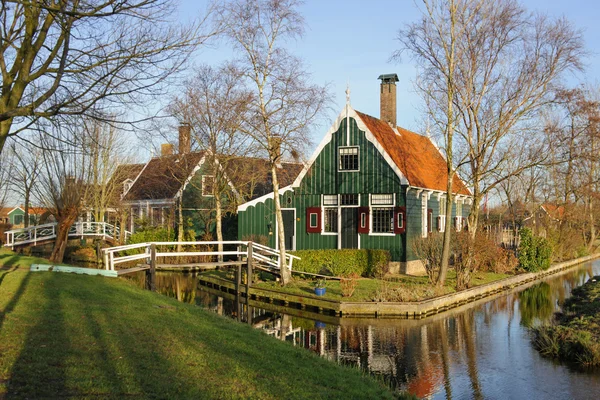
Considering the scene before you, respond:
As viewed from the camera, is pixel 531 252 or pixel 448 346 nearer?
pixel 448 346

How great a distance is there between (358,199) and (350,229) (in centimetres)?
134

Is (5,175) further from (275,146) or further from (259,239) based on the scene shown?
(275,146)

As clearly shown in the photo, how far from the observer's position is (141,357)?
740 cm

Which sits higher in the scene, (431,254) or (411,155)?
(411,155)

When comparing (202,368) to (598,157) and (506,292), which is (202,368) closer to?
(506,292)

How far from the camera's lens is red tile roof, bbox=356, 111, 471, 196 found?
A: 2502cm

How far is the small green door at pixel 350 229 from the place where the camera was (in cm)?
2473

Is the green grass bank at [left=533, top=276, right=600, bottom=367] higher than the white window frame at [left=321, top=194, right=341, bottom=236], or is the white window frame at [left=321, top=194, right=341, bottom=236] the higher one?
the white window frame at [left=321, top=194, right=341, bottom=236]

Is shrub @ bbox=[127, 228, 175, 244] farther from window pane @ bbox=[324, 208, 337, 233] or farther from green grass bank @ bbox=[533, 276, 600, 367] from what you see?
green grass bank @ bbox=[533, 276, 600, 367]

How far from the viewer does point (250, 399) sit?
627 centimetres

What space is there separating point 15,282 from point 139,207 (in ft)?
83.5

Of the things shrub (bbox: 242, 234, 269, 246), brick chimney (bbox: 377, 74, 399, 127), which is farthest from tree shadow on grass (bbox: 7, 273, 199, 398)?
brick chimney (bbox: 377, 74, 399, 127)

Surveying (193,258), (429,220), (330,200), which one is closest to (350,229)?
(330,200)

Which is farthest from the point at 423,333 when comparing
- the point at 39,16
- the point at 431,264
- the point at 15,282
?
the point at 39,16
